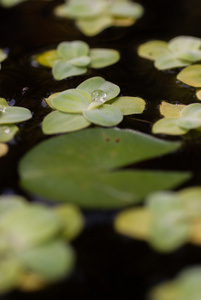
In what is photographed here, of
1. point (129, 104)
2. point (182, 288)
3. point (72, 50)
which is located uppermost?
point (72, 50)

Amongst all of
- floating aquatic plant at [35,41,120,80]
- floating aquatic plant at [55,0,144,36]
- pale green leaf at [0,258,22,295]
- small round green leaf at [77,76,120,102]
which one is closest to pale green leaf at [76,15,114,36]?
floating aquatic plant at [55,0,144,36]

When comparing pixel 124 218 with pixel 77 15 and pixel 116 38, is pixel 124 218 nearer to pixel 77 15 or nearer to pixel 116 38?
pixel 116 38

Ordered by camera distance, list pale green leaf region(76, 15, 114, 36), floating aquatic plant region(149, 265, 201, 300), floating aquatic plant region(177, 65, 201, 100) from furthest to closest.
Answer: pale green leaf region(76, 15, 114, 36)
floating aquatic plant region(177, 65, 201, 100)
floating aquatic plant region(149, 265, 201, 300)

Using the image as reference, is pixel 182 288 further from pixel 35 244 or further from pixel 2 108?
pixel 2 108

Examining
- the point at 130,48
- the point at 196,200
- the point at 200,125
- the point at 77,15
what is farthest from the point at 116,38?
the point at 196,200

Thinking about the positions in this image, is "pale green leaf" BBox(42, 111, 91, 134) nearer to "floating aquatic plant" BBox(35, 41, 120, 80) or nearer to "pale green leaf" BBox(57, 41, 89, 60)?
"floating aquatic plant" BBox(35, 41, 120, 80)

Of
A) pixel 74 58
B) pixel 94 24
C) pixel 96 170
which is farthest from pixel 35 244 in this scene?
pixel 94 24
